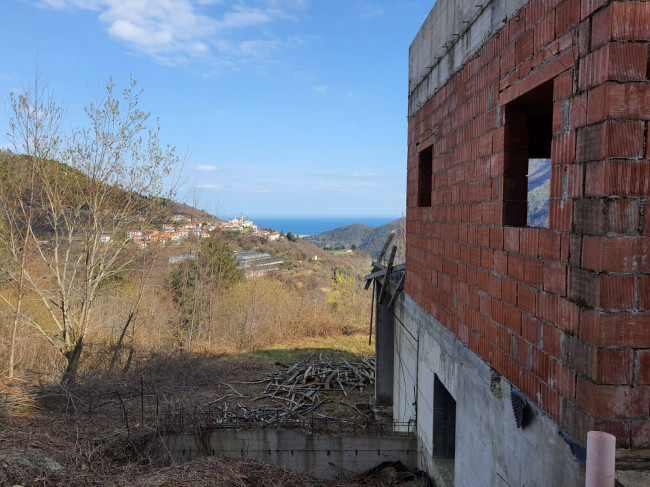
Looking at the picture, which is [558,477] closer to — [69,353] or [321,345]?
[69,353]

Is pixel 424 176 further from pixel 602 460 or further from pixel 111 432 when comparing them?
pixel 111 432

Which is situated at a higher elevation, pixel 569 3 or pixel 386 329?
pixel 569 3

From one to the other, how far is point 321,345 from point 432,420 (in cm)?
1435

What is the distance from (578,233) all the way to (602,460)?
132 centimetres

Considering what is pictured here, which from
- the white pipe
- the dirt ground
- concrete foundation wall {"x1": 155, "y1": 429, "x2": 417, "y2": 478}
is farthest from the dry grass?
the white pipe

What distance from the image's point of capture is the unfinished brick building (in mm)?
2346

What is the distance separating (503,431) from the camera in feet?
11.5

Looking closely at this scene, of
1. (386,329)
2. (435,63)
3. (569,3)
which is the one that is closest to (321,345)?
(386,329)

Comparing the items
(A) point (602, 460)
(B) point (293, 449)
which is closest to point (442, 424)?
(B) point (293, 449)

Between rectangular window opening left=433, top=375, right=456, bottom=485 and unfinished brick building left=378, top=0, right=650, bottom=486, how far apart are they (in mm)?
21

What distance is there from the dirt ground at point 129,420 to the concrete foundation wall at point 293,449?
0.38 meters

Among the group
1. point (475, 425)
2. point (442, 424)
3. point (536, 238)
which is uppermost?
point (536, 238)

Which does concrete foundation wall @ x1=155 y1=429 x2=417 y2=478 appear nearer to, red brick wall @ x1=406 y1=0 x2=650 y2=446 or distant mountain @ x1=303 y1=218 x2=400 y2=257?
red brick wall @ x1=406 y1=0 x2=650 y2=446

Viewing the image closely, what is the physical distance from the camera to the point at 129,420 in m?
9.08
